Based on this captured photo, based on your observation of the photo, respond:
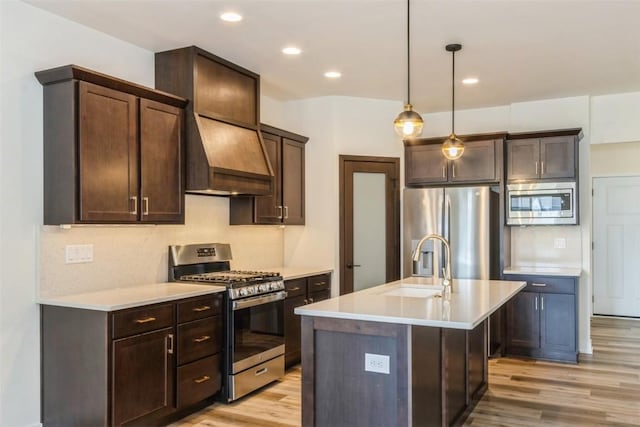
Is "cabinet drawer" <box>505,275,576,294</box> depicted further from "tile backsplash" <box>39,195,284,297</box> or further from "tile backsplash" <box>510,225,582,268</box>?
"tile backsplash" <box>39,195,284,297</box>

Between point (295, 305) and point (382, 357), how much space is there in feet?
7.01

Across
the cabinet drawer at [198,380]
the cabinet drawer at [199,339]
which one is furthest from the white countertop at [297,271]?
the cabinet drawer at [198,380]

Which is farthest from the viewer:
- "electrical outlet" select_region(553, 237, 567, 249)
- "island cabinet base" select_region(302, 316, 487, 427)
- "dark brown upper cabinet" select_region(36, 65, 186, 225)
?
"electrical outlet" select_region(553, 237, 567, 249)

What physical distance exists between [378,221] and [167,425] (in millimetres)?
3124

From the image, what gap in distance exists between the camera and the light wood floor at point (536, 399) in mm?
3502

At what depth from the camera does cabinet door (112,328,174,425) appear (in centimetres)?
299

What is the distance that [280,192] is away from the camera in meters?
5.08

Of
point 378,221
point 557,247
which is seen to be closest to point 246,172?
point 378,221

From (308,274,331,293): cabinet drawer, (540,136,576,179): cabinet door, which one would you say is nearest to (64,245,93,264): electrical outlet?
(308,274,331,293): cabinet drawer

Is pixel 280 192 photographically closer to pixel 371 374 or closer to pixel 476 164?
pixel 476 164

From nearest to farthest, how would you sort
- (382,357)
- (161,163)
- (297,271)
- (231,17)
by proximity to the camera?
(382,357)
(231,17)
(161,163)
(297,271)

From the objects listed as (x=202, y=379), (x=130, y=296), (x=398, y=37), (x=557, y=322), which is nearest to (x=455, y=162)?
(x=557, y=322)

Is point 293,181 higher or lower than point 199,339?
higher

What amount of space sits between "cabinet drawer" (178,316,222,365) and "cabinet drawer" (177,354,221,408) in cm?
5
